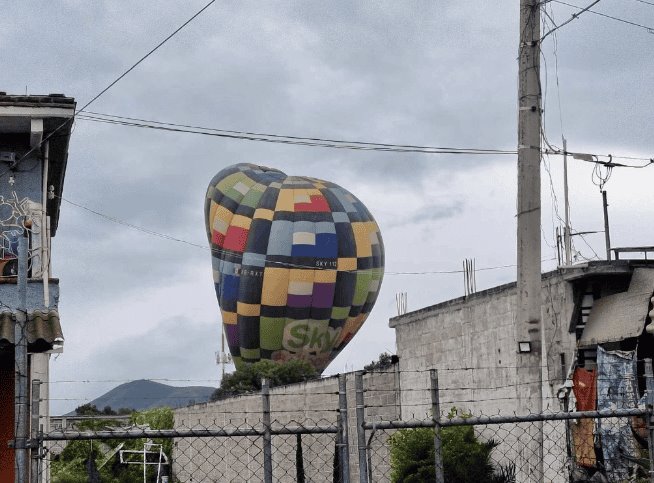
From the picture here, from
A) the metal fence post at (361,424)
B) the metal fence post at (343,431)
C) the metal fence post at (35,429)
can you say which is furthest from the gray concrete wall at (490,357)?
the metal fence post at (35,429)

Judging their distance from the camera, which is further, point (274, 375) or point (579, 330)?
point (274, 375)

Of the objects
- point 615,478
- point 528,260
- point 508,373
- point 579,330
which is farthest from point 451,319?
point 528,260

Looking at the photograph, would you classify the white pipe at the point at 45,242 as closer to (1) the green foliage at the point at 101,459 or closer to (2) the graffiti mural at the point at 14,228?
(2) the graffiti mural at the point at 14,228

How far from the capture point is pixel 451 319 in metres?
29.2

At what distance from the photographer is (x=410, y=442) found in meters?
26.8

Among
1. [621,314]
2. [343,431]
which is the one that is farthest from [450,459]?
[343,431]

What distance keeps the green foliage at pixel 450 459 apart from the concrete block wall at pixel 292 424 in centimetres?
123

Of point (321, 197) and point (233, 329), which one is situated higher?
point (321, 197)

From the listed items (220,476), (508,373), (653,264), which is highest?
(653,264)

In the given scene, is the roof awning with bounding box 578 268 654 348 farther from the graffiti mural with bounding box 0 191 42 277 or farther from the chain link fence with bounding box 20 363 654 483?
the graffiti mural with bounding box 0 191 42 277

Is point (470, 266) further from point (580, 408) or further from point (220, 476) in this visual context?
point (220, 476)

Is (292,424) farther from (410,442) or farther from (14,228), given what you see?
(14,228)

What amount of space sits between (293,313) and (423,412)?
25703 millimetres

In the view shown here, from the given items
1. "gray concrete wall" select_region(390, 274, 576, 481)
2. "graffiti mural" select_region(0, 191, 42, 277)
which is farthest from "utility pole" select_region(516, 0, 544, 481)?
"graffiti mural" select_region(0, 191, 42, 277)
